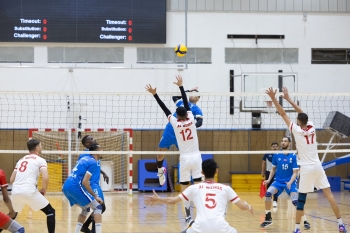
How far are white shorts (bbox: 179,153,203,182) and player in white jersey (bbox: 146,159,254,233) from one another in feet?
13.6

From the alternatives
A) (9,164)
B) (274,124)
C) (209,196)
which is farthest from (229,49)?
(209,196)

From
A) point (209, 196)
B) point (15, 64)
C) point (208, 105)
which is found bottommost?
point (209, 196)

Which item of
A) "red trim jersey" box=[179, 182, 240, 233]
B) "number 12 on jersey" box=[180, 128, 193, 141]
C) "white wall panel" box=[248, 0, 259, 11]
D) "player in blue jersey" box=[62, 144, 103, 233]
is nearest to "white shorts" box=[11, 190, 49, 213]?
"player in blue jersey" box=[62, 144, 103, 233]

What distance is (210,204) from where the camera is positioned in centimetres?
637

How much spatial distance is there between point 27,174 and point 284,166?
18.3 ft

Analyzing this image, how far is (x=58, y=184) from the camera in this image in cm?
2019

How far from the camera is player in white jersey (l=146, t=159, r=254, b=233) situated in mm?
6285

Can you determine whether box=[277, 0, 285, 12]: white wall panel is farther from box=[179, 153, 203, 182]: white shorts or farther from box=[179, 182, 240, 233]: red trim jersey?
box=[179, 182, 240, 233]: red trim jersey

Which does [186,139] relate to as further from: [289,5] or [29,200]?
[289,5]

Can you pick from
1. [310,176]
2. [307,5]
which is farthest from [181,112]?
[307,5]

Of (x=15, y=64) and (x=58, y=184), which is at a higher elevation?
(x=15, y=64)

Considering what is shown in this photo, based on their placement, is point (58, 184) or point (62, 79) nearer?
point (58, 184)

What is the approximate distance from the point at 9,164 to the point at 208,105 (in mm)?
7609

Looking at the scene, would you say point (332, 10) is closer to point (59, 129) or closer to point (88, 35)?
point (88, 35)
